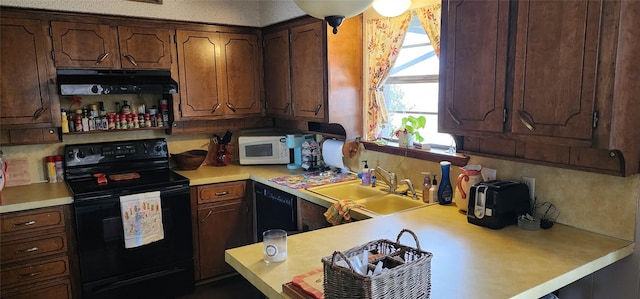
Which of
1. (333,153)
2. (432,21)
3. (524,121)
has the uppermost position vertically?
(432,21)

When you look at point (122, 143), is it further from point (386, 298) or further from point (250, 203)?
point (386, 298)

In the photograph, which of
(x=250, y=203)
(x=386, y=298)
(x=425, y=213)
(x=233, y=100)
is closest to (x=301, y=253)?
(x=386, y=298)

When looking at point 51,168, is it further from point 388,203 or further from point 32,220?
point 388,203

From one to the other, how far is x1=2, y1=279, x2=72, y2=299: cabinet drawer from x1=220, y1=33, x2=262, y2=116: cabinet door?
1717 mm

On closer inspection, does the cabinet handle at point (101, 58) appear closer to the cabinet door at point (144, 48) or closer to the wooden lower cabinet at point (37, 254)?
the cabinet door at point (144, 48)

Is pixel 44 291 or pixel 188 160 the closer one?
pixel 44 291

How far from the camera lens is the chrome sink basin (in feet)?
8.59

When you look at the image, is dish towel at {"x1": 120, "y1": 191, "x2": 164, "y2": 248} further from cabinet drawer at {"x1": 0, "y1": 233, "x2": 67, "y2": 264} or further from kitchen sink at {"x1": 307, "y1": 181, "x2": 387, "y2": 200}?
kitchen sink at {"x1": 307, "y1": 181, "x2": 387, "y2": 200}

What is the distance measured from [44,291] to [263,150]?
6.06ft

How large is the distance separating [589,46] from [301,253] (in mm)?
1295

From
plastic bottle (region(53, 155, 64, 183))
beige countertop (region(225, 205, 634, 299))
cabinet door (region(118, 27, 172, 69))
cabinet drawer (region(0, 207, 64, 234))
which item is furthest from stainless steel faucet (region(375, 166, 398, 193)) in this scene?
plastic bottle (region(53, 155, 64, 183))

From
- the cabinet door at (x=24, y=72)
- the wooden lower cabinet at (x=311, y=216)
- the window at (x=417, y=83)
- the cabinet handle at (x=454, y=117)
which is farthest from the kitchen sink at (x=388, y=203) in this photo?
the cabinet door at (x=24, y=72)

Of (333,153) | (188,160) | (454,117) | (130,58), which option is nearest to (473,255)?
(454,117)

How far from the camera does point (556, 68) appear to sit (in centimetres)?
165
